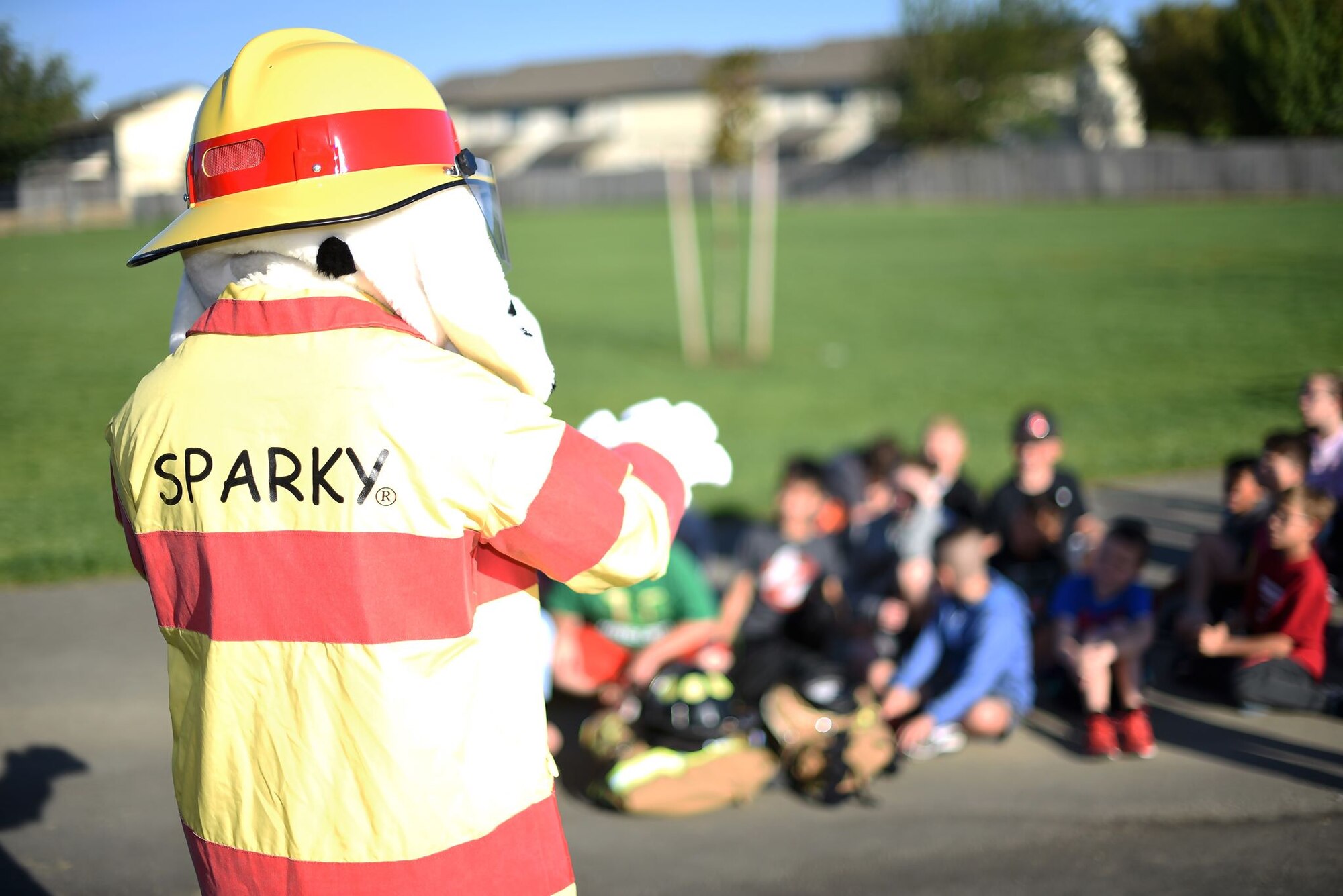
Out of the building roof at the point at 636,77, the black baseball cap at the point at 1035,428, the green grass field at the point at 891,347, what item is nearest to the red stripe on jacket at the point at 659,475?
the black baseball cap at the point at 1035,428

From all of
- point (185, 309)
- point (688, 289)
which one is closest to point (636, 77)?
point (688, 289)

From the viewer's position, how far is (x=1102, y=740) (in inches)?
178

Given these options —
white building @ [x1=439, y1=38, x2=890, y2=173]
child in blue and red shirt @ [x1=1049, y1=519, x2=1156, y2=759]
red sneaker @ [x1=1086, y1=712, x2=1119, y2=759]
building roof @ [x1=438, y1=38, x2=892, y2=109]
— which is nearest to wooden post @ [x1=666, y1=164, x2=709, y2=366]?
child in blue and red shirt @ [x1=1049, y1=519, x2=1156, y2=759]

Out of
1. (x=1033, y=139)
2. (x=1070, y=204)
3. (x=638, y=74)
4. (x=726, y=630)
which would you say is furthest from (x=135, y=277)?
(x=638, y=74)

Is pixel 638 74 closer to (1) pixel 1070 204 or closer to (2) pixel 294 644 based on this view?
(1) pixel 1070 204

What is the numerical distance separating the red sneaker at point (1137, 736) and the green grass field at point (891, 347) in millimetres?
4247

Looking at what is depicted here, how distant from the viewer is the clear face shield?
1.98 meters

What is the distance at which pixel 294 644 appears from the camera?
5.88 feet

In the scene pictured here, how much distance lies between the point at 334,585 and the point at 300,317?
0.42m

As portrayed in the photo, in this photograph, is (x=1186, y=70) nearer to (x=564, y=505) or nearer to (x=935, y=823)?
(x=935, y=823)

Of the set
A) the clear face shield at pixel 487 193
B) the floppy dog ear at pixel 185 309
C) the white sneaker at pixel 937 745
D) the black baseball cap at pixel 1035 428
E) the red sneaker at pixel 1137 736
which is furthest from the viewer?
the black baseball cap at pixel 1035 428

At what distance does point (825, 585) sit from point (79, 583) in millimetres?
4547

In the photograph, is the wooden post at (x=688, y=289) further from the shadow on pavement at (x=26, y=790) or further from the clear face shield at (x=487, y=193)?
the clear face shield at (x=487, y=193)

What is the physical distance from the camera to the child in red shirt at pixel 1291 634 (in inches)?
187
